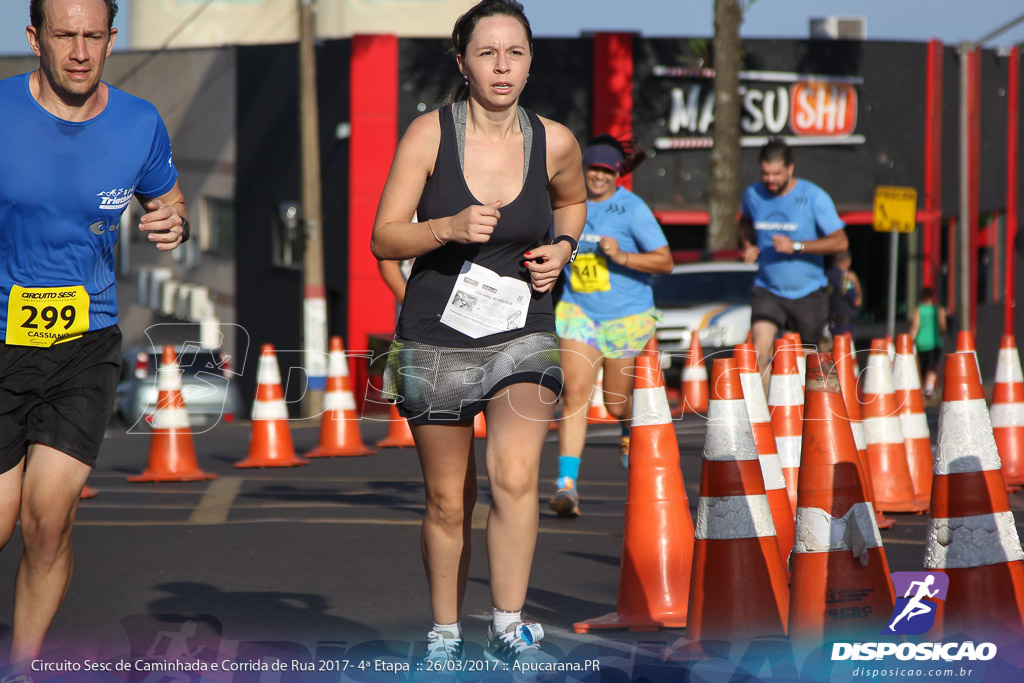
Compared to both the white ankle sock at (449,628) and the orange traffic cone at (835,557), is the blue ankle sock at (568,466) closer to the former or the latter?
the orange traffic cone at (835,557)

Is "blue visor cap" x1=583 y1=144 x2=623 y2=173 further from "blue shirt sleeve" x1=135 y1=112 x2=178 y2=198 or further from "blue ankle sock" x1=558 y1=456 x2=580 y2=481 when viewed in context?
"blue shirt sleeve" x1=135 y1=112 x2=178 y2=198

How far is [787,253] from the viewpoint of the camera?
9.54 m

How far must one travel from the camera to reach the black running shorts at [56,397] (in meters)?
3.91

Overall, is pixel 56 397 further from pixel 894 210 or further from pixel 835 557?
pixel 894 210

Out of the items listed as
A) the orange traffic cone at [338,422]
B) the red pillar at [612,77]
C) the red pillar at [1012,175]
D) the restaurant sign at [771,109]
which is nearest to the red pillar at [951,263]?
the red pillar at [1012,175]

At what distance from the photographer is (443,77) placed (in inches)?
937

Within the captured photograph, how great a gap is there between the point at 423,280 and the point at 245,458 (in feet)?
23.3

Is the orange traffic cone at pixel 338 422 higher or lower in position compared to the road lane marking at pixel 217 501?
higher

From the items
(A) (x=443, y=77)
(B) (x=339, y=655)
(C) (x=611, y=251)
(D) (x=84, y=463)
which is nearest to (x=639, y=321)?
(C) (x=611, y=251)

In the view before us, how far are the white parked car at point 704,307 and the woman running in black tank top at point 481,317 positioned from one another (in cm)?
965

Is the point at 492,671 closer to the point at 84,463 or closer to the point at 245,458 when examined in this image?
the point at 84,463

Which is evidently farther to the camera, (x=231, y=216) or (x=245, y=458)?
(x=231, y=216)

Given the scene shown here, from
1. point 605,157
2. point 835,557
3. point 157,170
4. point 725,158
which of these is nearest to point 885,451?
point 605,157

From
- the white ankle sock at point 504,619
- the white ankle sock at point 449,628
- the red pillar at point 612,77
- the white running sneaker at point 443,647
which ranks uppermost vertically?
the red pillar at point 612,77
